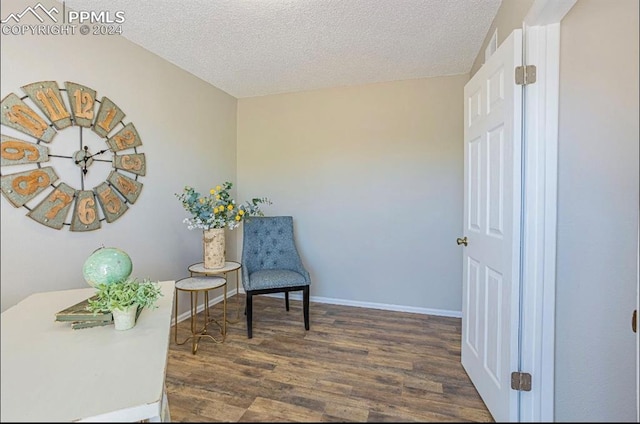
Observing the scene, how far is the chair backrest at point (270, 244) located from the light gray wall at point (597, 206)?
2.25m

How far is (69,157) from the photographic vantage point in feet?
5.91

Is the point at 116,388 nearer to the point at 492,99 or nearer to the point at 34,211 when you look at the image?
the point at 34,211

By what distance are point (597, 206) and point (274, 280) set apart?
2240 millimetres

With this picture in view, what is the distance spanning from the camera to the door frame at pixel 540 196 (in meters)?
1.07

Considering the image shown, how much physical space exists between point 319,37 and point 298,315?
2.51 metres

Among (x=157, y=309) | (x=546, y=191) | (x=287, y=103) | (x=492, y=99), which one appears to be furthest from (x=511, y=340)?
(x=287, y=103)

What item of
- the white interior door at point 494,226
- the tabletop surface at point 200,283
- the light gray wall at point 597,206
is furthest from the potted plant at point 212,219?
the light gray wall at point 597,206

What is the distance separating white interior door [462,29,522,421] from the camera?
1253 mm

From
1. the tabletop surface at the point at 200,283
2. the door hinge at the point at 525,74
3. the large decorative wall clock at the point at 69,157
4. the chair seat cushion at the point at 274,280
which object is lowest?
the chair seat cushion at the point at 274,280

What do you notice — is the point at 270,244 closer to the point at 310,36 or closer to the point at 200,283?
the point at 200,283

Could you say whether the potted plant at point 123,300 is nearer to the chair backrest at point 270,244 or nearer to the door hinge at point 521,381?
the door hinge at point 521,381

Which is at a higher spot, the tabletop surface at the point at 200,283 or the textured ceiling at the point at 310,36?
the textured ceiling at the point at 310,36

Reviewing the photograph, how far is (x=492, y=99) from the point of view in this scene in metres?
1.54

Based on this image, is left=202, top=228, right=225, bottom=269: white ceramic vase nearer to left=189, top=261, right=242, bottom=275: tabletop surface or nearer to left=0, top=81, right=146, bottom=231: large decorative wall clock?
left=189, top=261, right=242, bottom=275: tabletop surface
